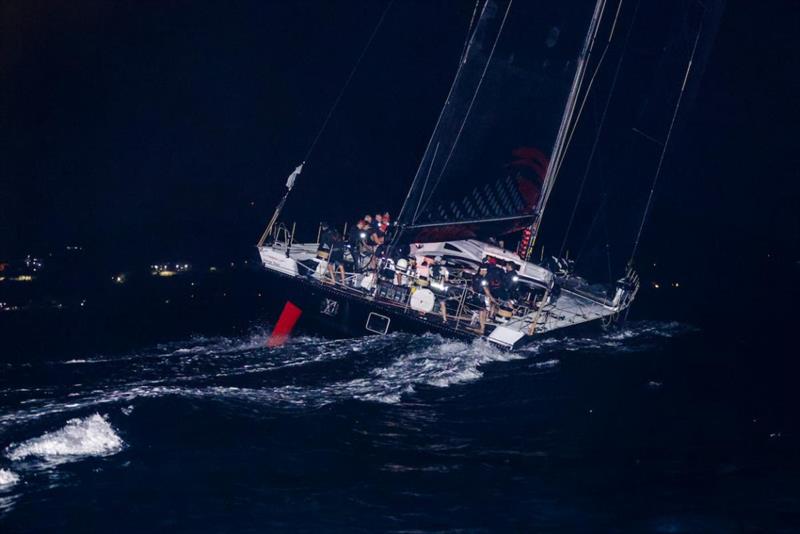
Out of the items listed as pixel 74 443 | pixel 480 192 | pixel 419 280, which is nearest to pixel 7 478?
pixel 74 443

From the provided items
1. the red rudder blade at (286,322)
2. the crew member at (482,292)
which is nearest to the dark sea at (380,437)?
the red rudder blade at (286,322)

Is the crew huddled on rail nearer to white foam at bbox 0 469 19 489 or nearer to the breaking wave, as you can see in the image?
the breaking wave

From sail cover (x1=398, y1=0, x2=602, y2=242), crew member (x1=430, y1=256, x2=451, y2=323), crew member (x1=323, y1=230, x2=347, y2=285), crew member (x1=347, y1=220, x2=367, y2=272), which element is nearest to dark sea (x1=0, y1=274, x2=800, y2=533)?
crew member (x1=430, y1=256, x2=451, y2=323)

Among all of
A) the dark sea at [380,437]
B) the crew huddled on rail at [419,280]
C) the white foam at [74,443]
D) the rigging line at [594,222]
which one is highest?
the rigging line at [594,222]

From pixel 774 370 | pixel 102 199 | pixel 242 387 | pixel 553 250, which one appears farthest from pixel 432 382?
pixel 102 199

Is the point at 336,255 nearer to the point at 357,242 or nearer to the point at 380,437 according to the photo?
the point at 357,242

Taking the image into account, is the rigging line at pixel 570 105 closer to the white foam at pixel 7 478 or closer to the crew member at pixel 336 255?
the crew member at pixel 336 255
